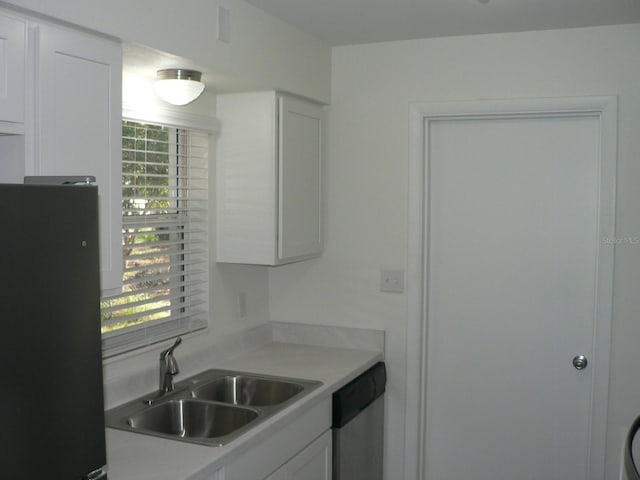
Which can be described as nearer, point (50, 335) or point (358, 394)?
point (50, 335)

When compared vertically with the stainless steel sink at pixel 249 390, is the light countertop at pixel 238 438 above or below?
above

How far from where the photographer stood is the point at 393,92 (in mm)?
3449

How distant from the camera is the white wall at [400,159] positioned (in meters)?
3.08

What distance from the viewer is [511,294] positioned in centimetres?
334

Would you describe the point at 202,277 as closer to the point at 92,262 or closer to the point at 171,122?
the point at 171,122

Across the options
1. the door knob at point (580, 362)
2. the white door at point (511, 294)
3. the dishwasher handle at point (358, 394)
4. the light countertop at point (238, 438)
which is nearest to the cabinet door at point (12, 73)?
the light countertop at point (238, 438)

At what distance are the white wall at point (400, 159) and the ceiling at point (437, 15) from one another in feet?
0.38

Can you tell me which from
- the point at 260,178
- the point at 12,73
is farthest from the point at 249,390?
the point at 12,73

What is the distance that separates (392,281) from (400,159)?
0.61m

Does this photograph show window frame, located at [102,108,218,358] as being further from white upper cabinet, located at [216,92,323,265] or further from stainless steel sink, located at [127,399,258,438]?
stainless steel sink, located at [127,399,258,438]

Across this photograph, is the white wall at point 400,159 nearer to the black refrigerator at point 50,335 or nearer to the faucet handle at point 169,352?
the faucet handle at point 169,352

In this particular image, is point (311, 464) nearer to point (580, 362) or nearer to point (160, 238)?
point (160, 238)

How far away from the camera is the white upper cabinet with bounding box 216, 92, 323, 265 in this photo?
3080 mm

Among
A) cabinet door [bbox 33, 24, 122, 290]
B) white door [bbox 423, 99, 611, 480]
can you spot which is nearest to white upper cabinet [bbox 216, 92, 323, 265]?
white door [bbox 423, 99, 611, 480]
